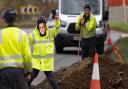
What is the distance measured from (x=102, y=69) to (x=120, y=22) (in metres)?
42.5

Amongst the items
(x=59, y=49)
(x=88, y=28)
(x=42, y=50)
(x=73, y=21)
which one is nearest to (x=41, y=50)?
(x=42, y=50)

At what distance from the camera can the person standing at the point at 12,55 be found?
8625 millimetres

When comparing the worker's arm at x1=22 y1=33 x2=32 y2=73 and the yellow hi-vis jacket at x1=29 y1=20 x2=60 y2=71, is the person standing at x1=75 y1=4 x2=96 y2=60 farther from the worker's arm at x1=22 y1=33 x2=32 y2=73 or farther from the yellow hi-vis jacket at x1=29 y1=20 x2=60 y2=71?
the worker's arm at x1=22 y1=33 x2=32 y2=73

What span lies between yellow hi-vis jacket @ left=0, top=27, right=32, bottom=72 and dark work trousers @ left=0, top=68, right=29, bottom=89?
2.8 inches

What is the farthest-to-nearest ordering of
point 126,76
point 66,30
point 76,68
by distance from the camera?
point 66,30, point 76,68, point 126,76

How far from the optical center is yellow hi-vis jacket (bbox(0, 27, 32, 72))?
863 centimetres

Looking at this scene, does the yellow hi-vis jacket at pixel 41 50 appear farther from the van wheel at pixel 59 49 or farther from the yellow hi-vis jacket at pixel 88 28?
the van wheel at pixel 59 49

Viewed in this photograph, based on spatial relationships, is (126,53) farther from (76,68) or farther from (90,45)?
(76,68)

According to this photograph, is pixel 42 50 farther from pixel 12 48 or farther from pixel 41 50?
pixel 12 48

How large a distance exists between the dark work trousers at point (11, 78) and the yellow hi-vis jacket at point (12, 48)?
0.24 feet

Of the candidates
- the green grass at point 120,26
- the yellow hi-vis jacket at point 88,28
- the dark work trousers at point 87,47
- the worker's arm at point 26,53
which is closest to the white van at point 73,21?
the yellow hi-vis jacket at point 88,28

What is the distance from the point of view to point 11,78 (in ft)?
28.3

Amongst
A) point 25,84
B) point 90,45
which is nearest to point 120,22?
point 90,45

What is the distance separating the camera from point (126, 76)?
13.1 metres
